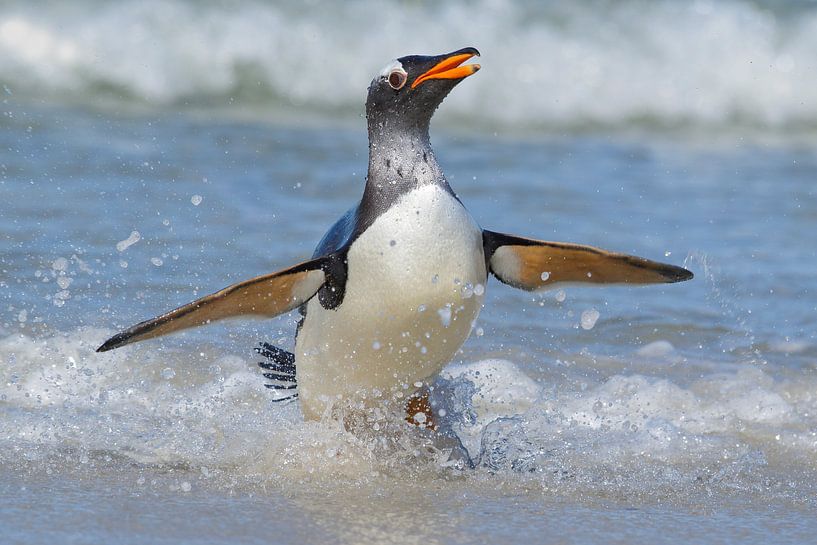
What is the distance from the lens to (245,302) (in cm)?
315

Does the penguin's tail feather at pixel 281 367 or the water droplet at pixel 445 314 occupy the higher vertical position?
the water droplet at pixel 445 314

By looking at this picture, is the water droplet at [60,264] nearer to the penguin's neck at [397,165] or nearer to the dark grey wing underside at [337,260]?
the dark grey wing underside at [337,260]

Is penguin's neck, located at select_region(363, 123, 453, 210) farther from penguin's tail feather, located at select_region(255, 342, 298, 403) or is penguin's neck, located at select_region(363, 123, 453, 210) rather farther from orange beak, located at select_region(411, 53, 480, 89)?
penguin's tail feather, located at select_region(255, 342, 298, 403)

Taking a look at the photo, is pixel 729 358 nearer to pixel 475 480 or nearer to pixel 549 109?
pixel 475 480

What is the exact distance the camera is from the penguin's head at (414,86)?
128 inches

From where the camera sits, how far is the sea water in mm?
2998

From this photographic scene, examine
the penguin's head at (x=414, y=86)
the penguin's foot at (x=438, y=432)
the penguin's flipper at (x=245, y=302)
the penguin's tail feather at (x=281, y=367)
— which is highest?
the penguin's head at (x=414, y=86)

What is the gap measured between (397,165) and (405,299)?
0.35 meters

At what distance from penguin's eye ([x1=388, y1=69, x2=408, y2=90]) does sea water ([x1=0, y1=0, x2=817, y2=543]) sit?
696 millimetres

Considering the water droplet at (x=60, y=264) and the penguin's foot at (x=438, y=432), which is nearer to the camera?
the penguin's foot at (x=438, y=432)

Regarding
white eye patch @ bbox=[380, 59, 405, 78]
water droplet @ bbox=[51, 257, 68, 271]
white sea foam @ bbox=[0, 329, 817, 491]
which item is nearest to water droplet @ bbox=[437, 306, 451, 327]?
white sea foam @ bbox=[0, 329, 817, 491]

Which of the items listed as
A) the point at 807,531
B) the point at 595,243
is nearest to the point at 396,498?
the point at 807,531

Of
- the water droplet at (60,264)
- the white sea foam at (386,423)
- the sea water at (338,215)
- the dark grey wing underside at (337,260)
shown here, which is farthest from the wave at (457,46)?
the dark grey wing underside at (337,260)

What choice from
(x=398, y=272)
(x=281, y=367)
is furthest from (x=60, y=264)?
(x=398, y=272)
